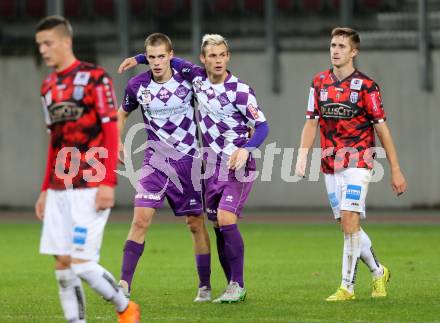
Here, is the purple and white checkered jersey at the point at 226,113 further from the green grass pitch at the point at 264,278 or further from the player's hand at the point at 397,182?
the green grass pitch at the point at 264,278

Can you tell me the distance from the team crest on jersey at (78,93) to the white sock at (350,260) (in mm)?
3231

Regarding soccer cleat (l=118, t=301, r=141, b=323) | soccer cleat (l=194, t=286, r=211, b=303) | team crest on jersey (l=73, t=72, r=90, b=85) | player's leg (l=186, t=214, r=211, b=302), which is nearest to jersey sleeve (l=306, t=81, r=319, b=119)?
player's leg (l=186, t=214, r=211, b=302)

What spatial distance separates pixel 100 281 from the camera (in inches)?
296

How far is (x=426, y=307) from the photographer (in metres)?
9.26

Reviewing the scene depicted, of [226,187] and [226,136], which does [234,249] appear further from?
[226,136]

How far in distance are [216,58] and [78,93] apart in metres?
2.49

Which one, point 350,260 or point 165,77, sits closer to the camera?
point 350,260

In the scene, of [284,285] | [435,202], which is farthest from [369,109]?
[435,202]

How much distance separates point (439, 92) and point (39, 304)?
13.6 m

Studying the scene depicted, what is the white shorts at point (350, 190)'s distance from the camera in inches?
380

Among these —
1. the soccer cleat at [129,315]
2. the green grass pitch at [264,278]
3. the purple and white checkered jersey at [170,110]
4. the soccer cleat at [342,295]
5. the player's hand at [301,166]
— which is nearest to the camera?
the soccer cleat at [129,315]

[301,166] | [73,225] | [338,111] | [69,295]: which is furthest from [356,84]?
[69,295]

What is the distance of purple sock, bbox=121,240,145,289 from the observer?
9.69 metres

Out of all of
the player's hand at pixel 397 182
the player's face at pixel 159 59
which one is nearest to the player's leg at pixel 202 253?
the player's face at pixel 159 59
